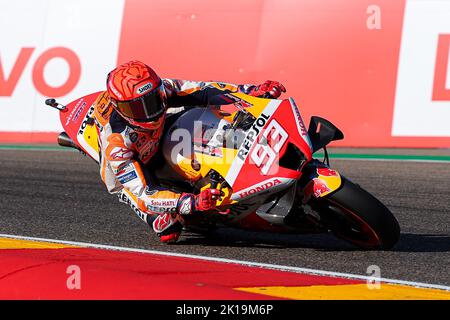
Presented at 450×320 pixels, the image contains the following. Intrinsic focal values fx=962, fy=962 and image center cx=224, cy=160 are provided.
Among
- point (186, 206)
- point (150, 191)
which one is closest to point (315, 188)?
point (186, 206)

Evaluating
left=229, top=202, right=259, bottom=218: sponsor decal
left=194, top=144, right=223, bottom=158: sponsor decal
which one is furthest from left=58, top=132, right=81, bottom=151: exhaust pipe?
left=229, top=202, right=259, bottom=218: sponsor decal

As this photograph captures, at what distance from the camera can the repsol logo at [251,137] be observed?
6064 mm

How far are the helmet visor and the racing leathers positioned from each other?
20cm

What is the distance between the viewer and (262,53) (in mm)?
11906

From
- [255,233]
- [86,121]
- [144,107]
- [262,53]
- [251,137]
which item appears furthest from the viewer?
→ [262,53]

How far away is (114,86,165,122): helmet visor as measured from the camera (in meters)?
6.16

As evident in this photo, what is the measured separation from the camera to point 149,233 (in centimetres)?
730

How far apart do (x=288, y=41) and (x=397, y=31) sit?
1.35 metres

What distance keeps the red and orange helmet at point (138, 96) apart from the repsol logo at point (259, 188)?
774mm

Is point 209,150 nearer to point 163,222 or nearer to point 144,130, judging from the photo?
point 144,130

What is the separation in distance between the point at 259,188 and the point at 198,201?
390 mm

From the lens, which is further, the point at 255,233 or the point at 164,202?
the point at 255,233

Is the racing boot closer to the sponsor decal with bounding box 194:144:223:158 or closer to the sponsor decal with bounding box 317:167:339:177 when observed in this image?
the sponsor decal with bounding box 194:144:223:158
